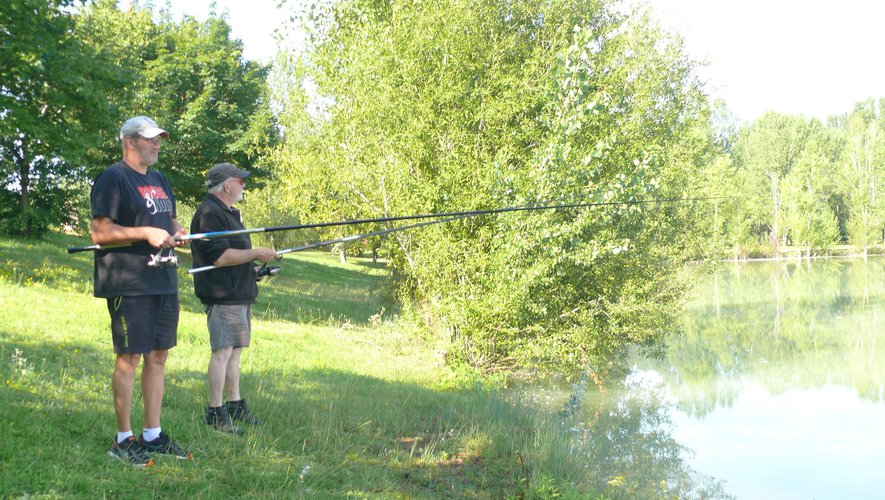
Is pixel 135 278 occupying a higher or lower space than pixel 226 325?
higher

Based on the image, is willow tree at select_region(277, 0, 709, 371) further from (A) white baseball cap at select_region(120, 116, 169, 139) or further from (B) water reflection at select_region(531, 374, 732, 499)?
(A) white baseball cap at select_region(120, 116, 169, 139)

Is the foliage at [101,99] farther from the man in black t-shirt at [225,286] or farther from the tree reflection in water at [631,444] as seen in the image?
the tree reflection in water at [631,444]

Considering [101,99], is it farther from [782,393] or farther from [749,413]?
[782,393]

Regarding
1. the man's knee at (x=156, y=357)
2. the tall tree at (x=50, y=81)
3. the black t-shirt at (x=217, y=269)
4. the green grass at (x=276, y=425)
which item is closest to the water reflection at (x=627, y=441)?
the green grass at (x=276, y=425)

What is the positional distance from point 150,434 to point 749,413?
12.1 meters

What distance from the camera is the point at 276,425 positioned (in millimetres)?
5562

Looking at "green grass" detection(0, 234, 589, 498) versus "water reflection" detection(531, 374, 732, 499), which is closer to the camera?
"green grass" detection(0, 234, 589, 498)

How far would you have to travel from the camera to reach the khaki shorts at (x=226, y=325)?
5246 millimetres

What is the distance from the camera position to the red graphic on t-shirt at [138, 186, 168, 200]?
4.37 meters

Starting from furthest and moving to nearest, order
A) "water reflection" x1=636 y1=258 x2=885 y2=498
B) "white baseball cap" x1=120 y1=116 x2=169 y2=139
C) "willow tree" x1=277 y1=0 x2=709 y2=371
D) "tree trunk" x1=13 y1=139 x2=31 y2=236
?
"tree trunk" x1=13 y1=139 x2=31 y2=236 → "water reflection" x1=636 y1=258 x2=885 y2=498 → "willow tree" x1=277 y1=0 x2=709 y2=371 → "white baseball cap" x1=120 y1=116 x2=169 y2=139

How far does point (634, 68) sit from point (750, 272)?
126ft

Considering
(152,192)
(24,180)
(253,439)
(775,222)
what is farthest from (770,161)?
(152,192)

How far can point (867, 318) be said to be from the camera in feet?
82.7

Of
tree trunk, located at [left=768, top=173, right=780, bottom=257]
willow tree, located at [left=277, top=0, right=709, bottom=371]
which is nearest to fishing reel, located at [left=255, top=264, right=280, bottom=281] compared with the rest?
willow tree, located at [left=277, top=0, right=709, bottom=371]
